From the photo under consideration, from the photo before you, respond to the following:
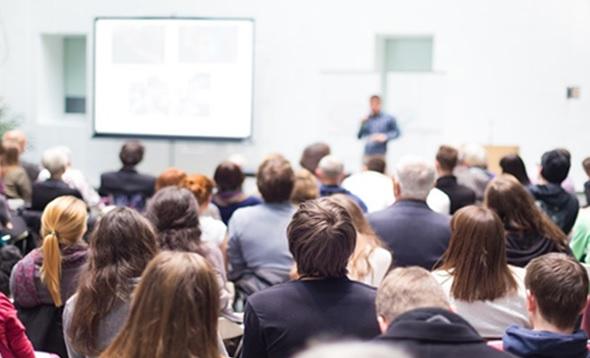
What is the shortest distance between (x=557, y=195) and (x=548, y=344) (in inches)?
141

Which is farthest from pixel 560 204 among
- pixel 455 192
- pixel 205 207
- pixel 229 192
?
pixel 205 207

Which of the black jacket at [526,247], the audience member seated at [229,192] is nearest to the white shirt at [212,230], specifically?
the audience member seated at [229,192]

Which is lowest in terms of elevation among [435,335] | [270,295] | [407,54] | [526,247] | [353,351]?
[526,247]

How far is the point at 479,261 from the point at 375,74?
791 centimetres

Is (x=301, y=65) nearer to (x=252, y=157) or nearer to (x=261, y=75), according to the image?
(x=261, y=75)

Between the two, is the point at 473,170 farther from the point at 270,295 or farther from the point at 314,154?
the point at 270,295

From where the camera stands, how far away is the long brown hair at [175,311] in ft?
6.88

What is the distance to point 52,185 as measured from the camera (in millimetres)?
6258

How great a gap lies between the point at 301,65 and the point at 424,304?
9.80 metres

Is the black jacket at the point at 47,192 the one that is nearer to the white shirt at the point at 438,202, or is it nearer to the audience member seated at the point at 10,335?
the white shirt at the point at 438,202

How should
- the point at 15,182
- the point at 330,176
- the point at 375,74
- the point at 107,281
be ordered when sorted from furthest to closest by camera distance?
the point at 375,74 → the point at 15,182 → the point at 330,176 → the point at 107,281

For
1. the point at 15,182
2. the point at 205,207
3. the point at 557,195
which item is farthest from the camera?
the point at 15,182

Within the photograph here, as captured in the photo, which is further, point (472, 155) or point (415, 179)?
point (472, 155)

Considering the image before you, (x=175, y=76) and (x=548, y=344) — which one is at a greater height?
(x=175, y=76)
